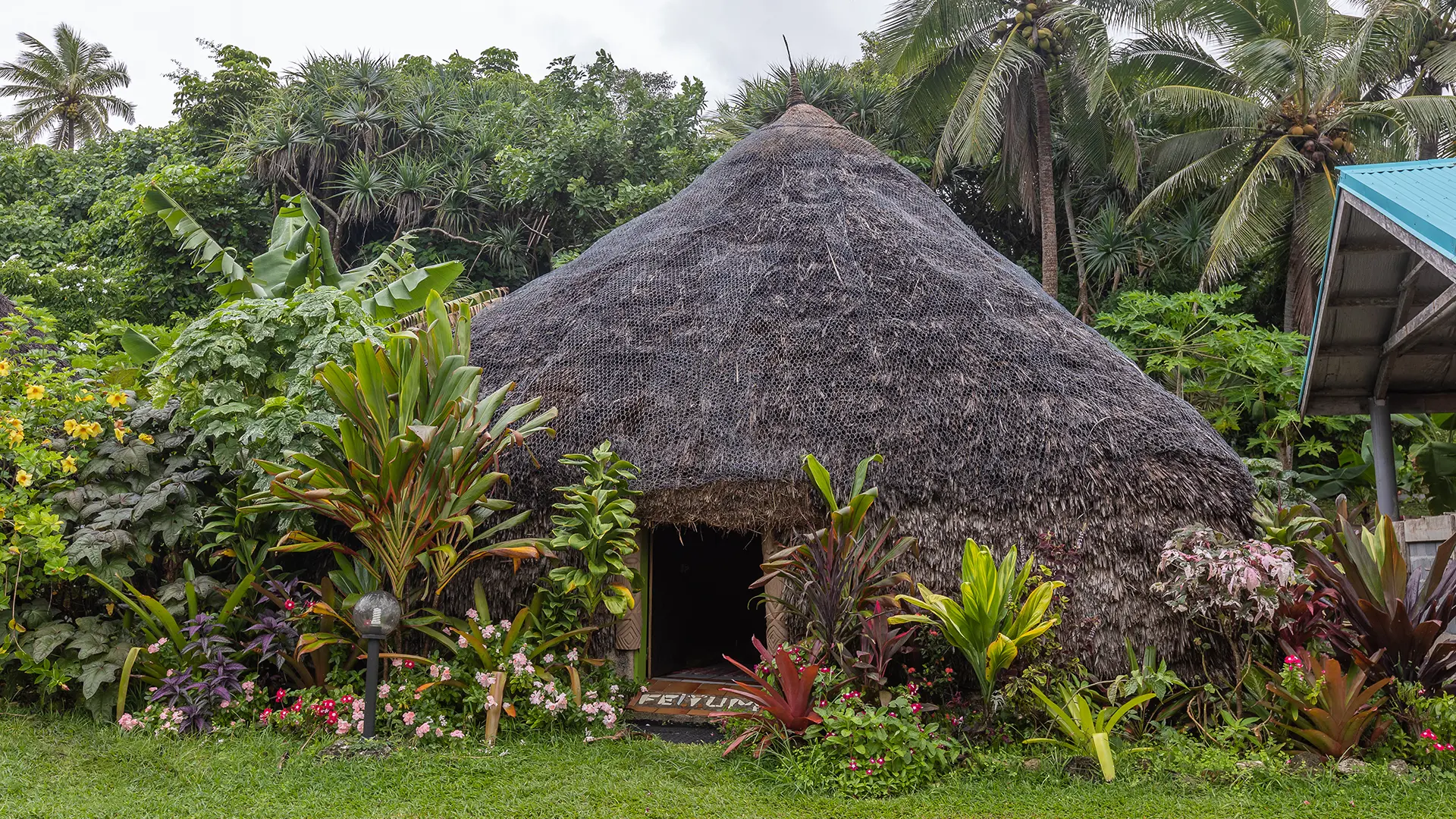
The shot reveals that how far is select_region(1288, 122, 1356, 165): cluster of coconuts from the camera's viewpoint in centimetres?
1262

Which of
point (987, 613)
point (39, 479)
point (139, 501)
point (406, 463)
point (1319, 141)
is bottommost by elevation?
point (987, 613)

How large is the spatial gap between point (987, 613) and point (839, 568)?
0.82 m

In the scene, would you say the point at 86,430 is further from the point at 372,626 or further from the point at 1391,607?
the point at 1391,607

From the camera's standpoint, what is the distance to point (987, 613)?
487 centimetres

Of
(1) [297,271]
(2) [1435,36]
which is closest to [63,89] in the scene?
(1) [297,271]

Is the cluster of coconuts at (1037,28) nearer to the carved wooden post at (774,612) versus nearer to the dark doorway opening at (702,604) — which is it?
the dark doorway opening at (702,604)

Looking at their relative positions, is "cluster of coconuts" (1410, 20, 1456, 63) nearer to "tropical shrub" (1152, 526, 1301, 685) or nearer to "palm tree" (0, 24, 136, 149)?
"tropical shrub" (1152, 526, 1301, 685)

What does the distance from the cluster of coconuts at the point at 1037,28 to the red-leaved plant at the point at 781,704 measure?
35.5 feet

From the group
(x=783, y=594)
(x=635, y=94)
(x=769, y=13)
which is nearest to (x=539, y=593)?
(x=783, y=594)

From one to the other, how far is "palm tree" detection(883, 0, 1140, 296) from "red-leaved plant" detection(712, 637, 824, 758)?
9296 mm

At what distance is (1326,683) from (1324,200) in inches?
398

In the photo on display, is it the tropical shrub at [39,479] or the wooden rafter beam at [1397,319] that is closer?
the tropical shrub at [39,479]

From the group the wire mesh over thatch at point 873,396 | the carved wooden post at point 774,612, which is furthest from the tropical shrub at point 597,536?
the carved wooden post at point 774,612

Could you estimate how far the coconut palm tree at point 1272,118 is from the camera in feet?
40.6
